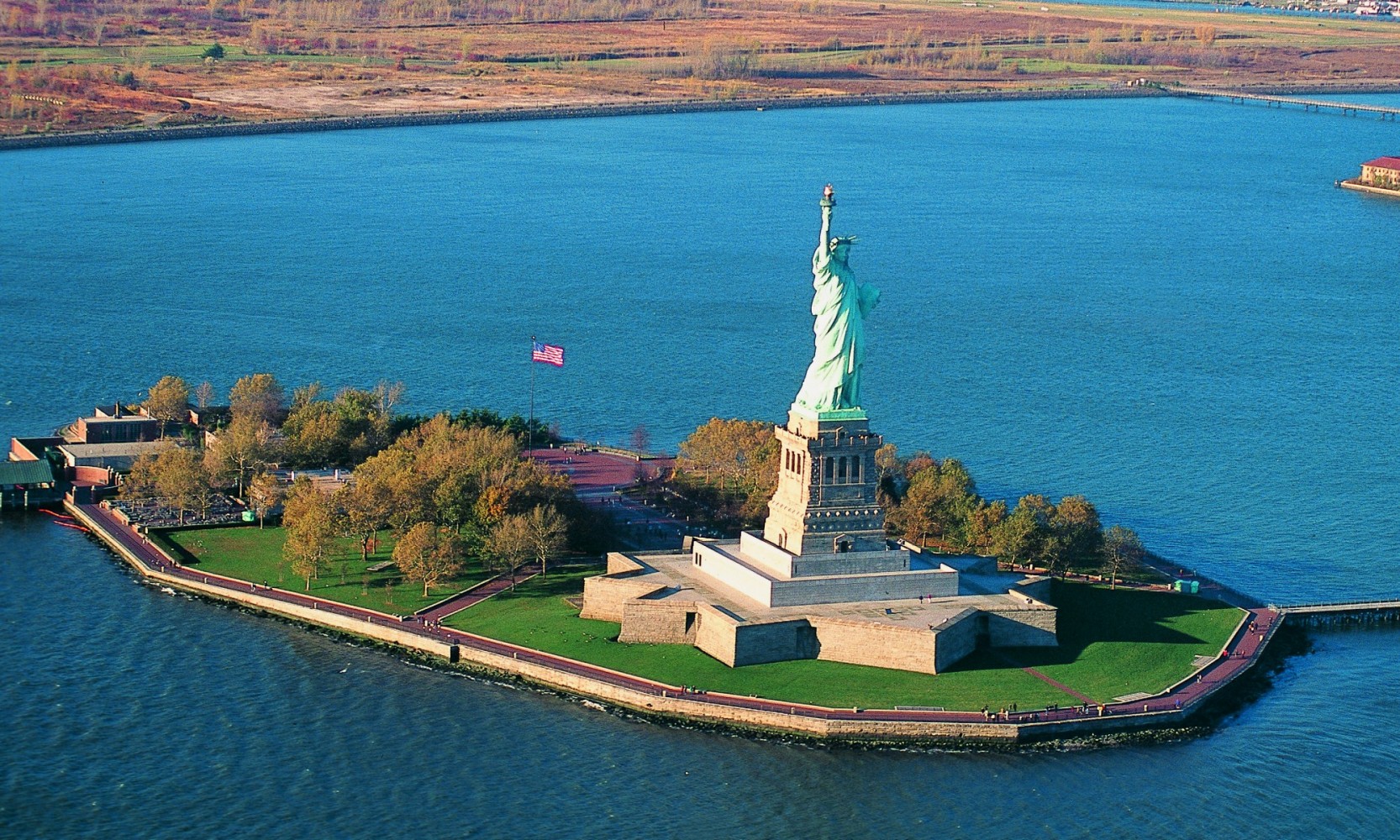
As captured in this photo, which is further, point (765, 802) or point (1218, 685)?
point (1218, 685)

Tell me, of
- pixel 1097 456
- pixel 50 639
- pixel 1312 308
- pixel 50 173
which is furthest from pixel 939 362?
pixel 50 173

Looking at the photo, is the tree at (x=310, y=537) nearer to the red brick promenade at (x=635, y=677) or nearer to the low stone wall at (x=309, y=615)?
the red brick promenade at (x=635, y=677)

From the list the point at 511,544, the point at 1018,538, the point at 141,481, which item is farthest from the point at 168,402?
the point at 1018,538

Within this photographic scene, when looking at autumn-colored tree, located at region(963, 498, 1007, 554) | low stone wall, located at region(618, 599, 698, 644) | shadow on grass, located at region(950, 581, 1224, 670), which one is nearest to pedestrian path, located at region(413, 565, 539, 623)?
low stone wall, located at region(618, 599, 698, 644)

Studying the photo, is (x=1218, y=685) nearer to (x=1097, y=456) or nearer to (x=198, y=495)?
(x=1097, y=456)

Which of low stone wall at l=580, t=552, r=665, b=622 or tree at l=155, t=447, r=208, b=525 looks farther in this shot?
tree at l=155, t=447, r=208, b=525

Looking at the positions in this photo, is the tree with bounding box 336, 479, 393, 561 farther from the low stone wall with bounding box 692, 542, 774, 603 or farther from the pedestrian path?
the low stone wall with bounding box 692, 542, 774, 603
